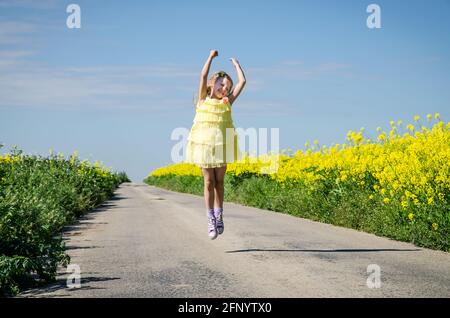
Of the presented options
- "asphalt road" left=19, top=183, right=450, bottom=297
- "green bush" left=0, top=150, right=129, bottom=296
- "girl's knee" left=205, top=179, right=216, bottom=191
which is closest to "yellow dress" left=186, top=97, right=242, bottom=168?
"girl's knee" left=205, top=179, right=216, bottom=191

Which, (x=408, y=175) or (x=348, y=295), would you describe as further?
(x=408, y=175)

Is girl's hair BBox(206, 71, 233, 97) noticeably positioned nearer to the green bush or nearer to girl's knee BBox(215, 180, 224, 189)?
girl's knee BBox(215, 180, 224, 189)

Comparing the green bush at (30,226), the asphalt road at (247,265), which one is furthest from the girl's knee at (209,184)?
the green bush at (30,226)

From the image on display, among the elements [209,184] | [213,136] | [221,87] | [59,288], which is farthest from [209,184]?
[59,288]

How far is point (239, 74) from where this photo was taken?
7707mm

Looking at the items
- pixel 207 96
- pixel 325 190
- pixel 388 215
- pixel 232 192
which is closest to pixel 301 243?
pixel 388 215

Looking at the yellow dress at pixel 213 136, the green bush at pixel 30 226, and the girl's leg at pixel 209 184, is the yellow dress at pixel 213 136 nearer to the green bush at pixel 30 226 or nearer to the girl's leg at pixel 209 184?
the girl's leg at pixel 209 184

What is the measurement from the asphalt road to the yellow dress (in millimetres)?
1242

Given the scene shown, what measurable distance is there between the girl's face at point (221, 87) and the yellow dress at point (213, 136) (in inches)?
3.6

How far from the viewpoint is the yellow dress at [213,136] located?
7621mm

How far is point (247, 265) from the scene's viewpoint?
676cm

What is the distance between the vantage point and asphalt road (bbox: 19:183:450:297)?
5.43m
